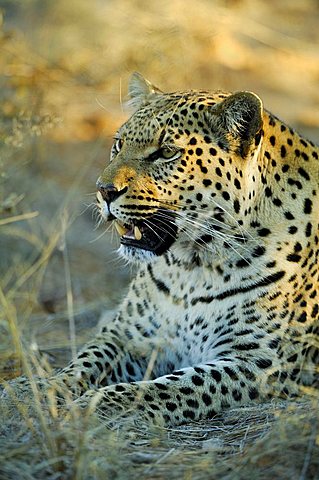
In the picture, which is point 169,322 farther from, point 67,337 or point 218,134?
point 67,337

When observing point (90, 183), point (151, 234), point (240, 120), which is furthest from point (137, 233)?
point (90, 183)

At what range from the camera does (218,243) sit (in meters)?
6.75

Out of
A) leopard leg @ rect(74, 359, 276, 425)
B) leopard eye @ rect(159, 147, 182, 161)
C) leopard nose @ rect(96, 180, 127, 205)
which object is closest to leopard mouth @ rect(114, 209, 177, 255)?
leopard nose @ rect(96, 180, 127, 205)

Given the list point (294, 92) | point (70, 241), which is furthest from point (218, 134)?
point (294, 92)

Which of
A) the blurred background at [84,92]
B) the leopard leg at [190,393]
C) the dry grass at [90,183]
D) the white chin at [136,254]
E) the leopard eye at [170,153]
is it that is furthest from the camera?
the blurred background at [84,92]

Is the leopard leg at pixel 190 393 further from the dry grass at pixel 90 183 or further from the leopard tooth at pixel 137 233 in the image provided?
the leopard tooth at pixel 137 233

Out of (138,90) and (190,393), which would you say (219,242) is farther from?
(138,90)

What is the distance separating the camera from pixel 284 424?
511 cm

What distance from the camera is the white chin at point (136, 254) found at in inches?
268

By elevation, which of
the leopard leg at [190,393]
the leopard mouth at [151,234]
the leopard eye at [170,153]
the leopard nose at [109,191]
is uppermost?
the leopard eye at [170,153]

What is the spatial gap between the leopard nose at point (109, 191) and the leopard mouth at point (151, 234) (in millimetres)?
206

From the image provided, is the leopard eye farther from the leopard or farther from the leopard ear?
the leopard ear

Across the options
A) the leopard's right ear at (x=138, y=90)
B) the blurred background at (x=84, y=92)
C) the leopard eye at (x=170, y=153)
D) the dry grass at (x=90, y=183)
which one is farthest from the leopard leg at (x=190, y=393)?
the leopard's right ear at (x=138, y=90)

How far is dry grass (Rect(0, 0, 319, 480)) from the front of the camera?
4.92 m
